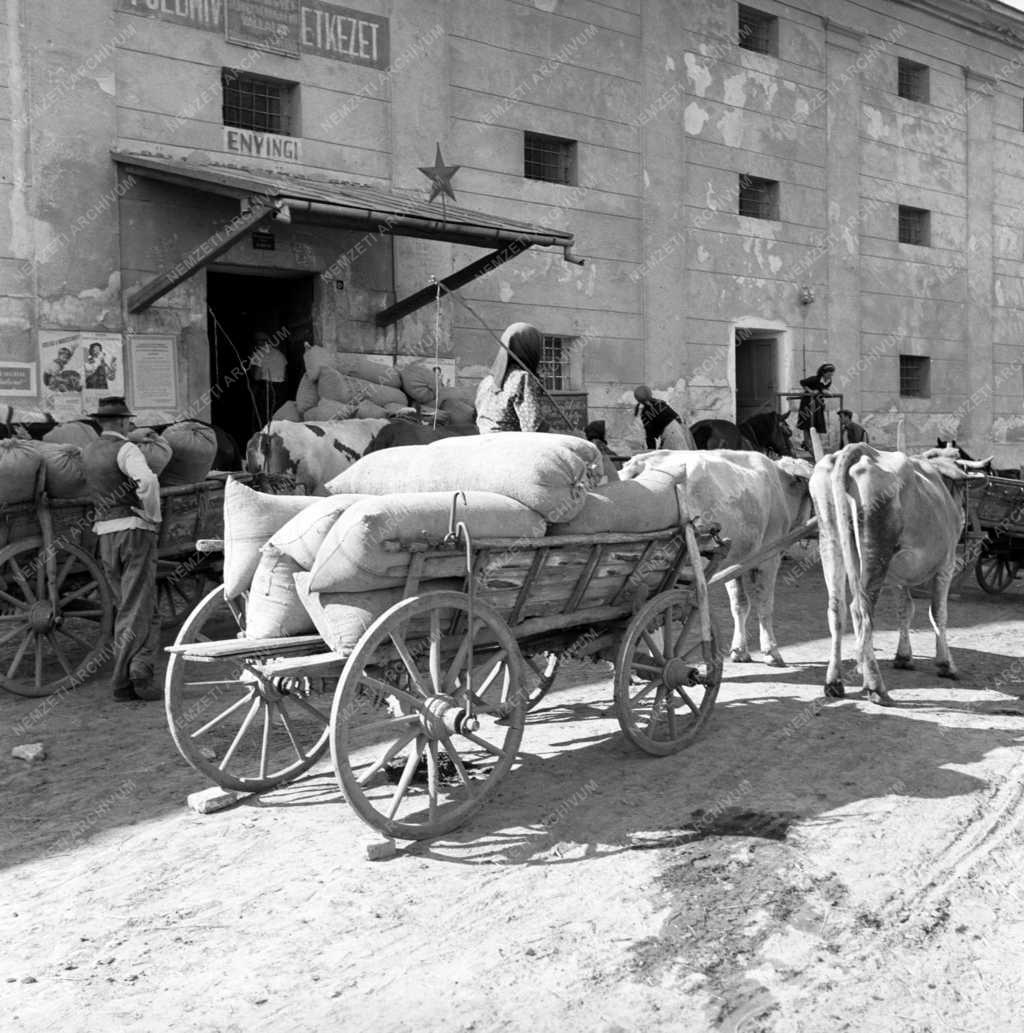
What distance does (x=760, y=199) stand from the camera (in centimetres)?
1820

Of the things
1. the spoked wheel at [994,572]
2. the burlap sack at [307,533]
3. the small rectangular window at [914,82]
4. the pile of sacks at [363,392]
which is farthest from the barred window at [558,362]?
the burlap sack at [307,533]

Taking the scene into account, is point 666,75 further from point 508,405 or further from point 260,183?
point 508,405

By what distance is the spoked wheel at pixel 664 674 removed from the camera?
5156 millimetres

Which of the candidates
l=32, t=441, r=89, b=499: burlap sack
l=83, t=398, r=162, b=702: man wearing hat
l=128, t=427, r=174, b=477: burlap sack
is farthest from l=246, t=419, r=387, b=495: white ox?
l=83, t=398, r=162, b=702: man wearing hat

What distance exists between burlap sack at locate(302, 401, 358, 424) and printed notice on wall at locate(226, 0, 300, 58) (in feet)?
13.8

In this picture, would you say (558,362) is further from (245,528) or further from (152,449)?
(245,528)

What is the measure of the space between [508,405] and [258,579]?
2295 mm

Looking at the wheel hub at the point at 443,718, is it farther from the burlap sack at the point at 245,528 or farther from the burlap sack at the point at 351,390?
the burlap sack at the point at 351,390

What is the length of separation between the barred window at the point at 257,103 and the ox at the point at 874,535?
871 centimetres

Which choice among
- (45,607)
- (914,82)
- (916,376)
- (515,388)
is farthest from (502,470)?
(914,82)

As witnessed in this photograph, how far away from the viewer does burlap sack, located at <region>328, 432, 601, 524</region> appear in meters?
4.79

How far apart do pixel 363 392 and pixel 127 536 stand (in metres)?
5.34

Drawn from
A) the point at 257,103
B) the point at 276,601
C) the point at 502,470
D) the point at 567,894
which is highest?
the point at 257,103

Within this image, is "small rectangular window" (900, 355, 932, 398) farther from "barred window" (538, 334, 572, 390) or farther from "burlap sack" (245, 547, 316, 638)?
"burlap sack" (245, 547, 316, 638)
